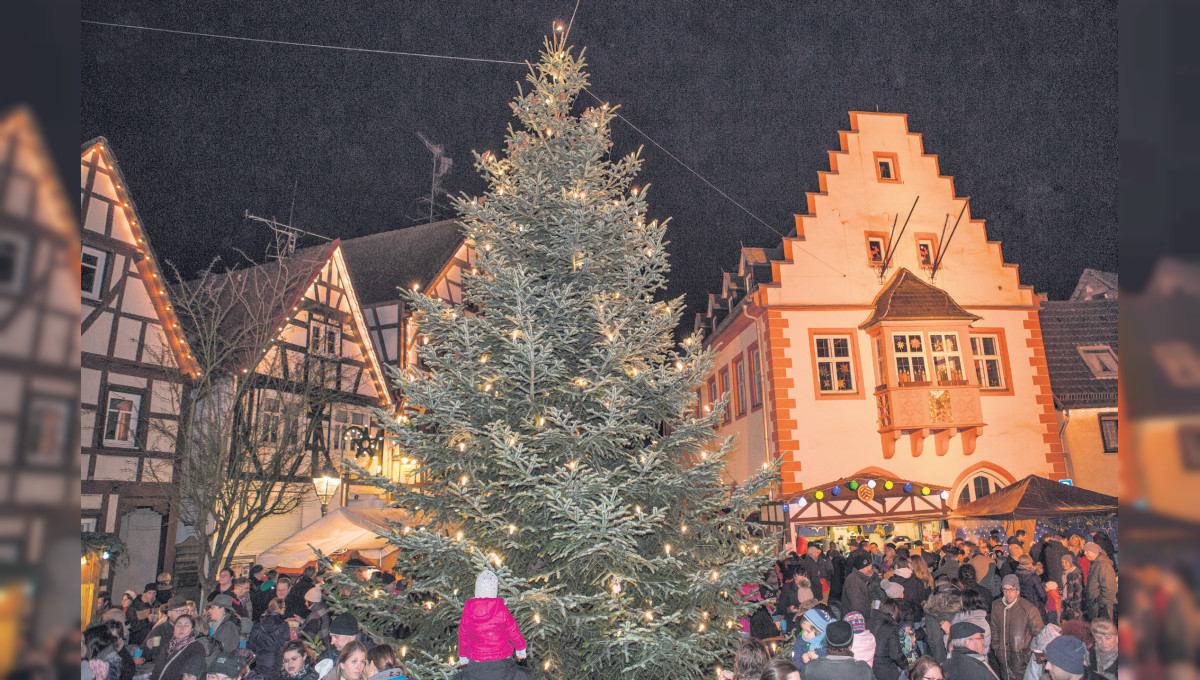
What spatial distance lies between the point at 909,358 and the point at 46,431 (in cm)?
2367

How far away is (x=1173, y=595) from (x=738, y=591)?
733 centimetres

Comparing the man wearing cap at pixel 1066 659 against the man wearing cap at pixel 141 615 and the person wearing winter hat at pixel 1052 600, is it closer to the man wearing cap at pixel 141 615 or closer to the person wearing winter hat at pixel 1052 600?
the person wearing winter hat at pixel 1052 600

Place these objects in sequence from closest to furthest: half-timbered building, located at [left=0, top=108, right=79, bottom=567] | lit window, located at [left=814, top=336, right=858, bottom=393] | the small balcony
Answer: half-timbered building, located at [left=0, top=108, right=79, bottom=567] < the small balcony < lit window, located at [left=814, top=336, right=858, bottom=393]

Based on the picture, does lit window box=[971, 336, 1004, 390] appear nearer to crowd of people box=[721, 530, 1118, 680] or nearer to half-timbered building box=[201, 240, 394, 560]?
crowd of people box=[721, 530, 1118, 680]

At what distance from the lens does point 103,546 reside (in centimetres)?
1648

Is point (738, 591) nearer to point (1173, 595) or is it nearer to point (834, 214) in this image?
point (1173, 595)

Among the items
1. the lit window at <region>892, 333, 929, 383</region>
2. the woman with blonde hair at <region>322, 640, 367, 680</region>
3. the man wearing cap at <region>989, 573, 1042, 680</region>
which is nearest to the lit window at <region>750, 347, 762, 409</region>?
the lit window at <region>892, 333, 929, 383</region>

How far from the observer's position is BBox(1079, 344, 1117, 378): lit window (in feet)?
88.5

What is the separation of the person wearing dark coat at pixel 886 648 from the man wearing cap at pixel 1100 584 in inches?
162

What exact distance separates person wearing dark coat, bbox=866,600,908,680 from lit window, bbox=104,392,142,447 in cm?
1953

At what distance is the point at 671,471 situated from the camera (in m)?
7.46

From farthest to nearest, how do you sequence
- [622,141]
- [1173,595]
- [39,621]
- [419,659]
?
[622,141] < [419,659] < [39,621] < [1173,595]

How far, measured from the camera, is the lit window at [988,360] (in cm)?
2344

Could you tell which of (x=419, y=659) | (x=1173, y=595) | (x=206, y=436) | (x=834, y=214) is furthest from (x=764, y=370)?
(x=1173, y=595)
